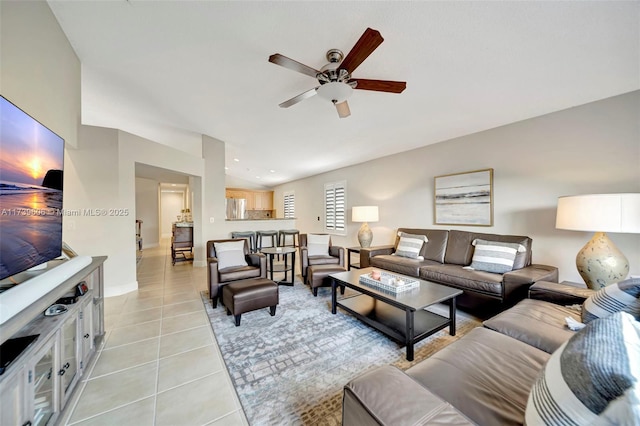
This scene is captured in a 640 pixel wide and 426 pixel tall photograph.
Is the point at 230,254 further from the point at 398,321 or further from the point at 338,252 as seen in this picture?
the point at 398,321

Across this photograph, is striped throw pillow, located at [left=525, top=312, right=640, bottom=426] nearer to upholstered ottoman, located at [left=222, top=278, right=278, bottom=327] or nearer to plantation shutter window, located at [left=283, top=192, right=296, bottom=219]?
upholstered ottoman, located at [left=222, top=278, right=278, bottom=327]

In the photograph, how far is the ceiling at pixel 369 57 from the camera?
1.60 m

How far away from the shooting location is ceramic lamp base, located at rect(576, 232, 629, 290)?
6.91 feet

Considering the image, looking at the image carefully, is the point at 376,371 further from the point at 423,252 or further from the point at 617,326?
the point at 423,252

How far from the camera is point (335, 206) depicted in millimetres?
6664

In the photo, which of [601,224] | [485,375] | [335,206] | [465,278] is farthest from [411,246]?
[335,206]

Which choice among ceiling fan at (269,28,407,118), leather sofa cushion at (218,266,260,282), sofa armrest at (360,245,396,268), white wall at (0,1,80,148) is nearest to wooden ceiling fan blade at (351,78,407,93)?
ceiling fan at (269,28,407,118)

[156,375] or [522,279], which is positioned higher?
[522,279]

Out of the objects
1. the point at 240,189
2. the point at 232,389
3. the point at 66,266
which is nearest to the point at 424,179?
the point at 232,389

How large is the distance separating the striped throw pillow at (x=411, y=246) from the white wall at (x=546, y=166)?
0.53 m

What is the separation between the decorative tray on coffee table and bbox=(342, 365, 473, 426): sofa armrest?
1422 millimetres

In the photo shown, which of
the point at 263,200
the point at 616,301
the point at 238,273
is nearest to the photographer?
the point at 616,301

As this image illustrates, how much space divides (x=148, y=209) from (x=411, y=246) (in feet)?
28.1

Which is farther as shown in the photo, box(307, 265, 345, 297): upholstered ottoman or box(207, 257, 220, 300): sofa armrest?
box(307, 265, 345, 297): upholstered ottoman
